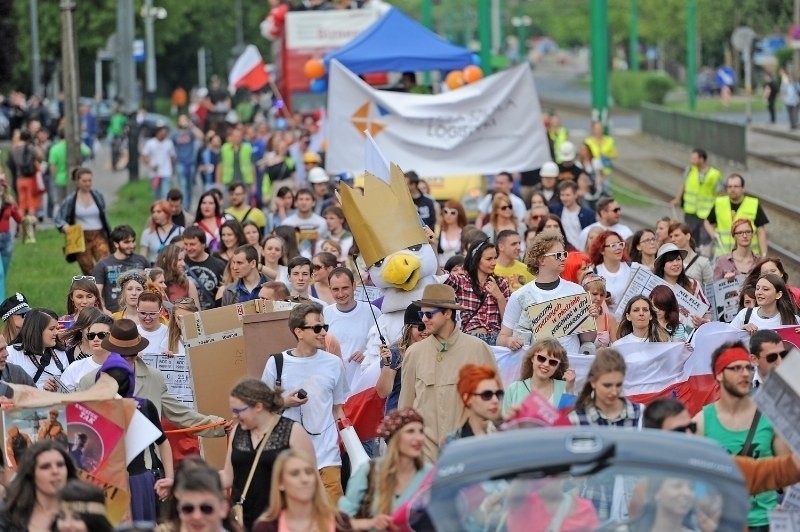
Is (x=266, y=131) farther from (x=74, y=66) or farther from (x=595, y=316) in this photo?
(x=595, y=316)

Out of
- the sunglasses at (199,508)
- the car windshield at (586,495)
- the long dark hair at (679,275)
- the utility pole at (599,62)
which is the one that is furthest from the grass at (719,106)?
the car windshield at (586,495)

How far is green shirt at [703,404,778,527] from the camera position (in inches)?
345

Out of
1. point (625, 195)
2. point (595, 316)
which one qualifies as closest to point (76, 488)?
point (595, 316)

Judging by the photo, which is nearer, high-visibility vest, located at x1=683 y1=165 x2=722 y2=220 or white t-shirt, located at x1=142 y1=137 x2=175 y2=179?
high-visibility vest, located at x1=683 y1=165 x2=722 y2=220

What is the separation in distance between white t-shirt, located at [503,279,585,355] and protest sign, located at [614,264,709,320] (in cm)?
128

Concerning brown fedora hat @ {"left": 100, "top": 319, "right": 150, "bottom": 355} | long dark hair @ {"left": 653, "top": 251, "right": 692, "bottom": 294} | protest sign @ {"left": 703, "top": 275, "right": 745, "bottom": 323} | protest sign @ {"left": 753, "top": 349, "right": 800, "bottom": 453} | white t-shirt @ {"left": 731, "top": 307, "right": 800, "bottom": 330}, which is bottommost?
protest sign @ {"left": 703, "top": 275, "right": 745, "bottom": 323}

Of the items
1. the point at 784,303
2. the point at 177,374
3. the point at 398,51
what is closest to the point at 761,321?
Answer: the point at 784,303

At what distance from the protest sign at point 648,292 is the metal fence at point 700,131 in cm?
2476

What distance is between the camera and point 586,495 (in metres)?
6.87

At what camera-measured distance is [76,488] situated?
771 centimetres

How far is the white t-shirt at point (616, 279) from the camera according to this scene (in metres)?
14.2

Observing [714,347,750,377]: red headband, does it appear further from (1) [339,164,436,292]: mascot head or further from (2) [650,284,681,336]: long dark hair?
(1) [339,164,436,292]: mascot head

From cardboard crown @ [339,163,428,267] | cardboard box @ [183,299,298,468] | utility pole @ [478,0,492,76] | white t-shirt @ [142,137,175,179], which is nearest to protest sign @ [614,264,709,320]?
cardboard crown @ [339,163,428,267]

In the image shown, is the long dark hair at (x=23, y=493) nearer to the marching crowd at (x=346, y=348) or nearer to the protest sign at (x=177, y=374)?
the marching crowd at (x=346, y=348)
